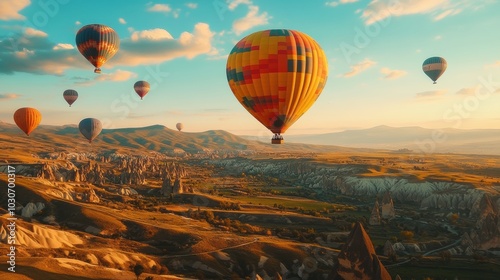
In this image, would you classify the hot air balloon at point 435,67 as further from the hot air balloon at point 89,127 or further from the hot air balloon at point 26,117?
the hot air balloon at point 26,117

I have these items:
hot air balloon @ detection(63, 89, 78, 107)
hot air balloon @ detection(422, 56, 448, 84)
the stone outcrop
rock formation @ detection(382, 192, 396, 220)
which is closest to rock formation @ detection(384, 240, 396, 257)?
rock formation @ detection(382, 192, 396, 220)

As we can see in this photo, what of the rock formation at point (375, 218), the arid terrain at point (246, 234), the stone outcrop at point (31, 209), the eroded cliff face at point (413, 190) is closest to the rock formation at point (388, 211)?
the arid terrain at point (246, 234)

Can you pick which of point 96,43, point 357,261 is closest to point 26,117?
point 96,43

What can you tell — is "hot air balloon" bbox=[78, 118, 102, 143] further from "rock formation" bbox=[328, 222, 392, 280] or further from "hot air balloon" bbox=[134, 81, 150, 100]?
"rock formation" bbox=[328, 222, 392, 280]

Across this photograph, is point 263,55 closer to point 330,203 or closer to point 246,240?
point 246,240

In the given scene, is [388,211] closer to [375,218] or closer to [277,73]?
[375,218]
